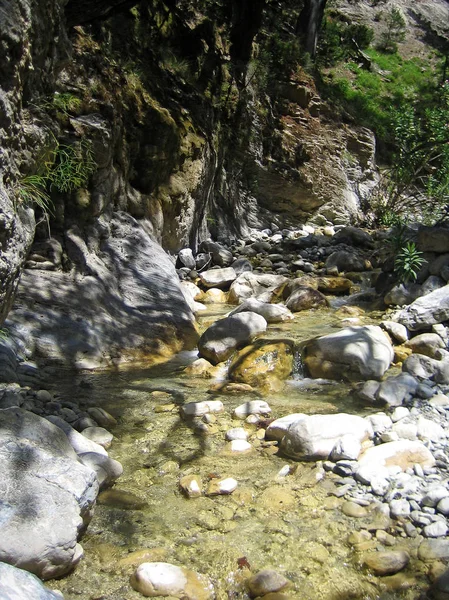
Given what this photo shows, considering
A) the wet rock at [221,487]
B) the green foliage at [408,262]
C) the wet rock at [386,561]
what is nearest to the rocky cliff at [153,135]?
the wet rock at [221,487]

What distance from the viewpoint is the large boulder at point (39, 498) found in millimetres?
2023

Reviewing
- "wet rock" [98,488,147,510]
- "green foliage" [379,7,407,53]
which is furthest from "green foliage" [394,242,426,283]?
"green foliage" [379,7,407,53]

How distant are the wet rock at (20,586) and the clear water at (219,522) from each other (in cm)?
27

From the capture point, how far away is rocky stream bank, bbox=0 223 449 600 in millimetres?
2158

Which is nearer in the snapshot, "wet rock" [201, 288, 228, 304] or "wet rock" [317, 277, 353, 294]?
"wet rock" [201, 288, 228, 304]

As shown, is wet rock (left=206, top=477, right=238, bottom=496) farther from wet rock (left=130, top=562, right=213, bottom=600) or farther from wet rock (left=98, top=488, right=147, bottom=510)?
wet rock (left=130, top=562, right=213, bottom=600)

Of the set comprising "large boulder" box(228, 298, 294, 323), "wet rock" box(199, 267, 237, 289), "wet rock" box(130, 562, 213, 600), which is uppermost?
"wet rock" box(130, 562, 213, 600)

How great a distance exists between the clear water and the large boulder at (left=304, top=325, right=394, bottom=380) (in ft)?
2.07

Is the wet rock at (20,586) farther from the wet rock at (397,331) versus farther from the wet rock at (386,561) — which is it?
the wet rock at (397,331)

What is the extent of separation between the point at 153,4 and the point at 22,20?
23.7 ft

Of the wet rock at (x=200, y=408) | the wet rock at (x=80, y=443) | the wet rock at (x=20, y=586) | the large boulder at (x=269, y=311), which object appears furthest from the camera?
the large boulder at (x=269, y=311)

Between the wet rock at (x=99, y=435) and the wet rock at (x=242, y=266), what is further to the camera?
the wet rock at (x=242, y=266)

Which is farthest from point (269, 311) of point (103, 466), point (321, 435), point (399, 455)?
point (103, 466)

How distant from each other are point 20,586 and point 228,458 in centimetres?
160
